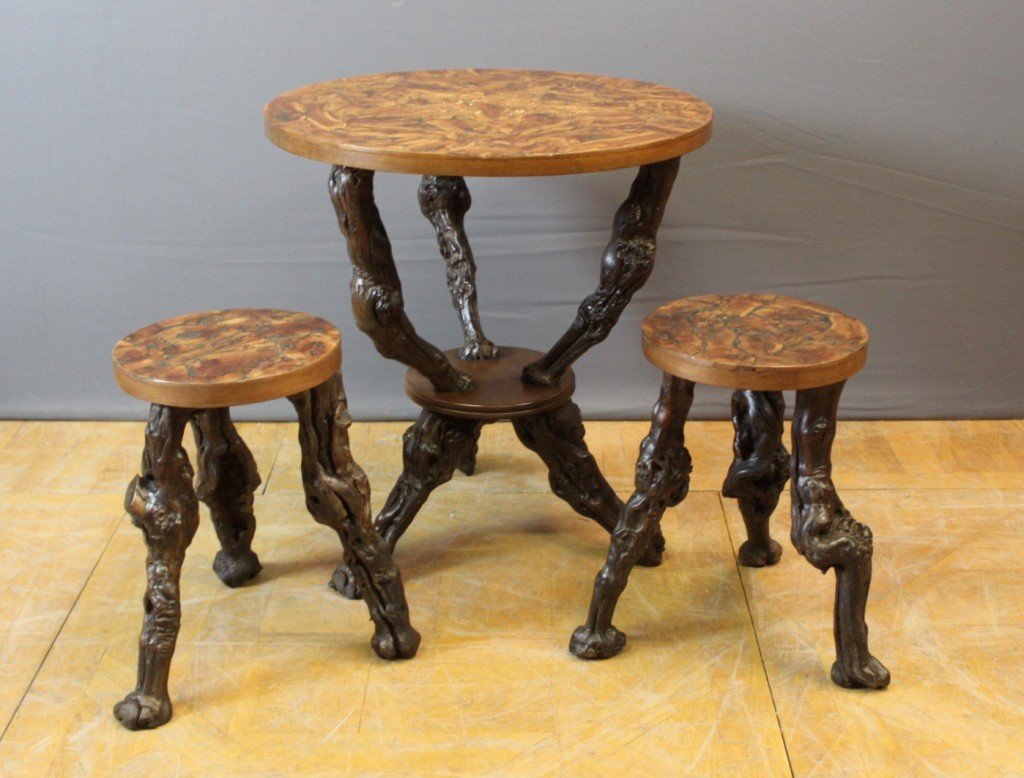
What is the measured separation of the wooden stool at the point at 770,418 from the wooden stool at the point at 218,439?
44 cm

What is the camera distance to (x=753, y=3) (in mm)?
3139

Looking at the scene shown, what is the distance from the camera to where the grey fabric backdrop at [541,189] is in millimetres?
3180

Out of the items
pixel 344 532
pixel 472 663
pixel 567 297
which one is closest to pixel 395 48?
pixel 567 297

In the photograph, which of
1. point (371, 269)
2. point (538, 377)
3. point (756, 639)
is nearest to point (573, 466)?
point (538, 377)

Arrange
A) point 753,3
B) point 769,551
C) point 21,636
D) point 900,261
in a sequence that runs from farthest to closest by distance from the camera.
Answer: point 900,261 → point 753,3 → point 769,551 → point 21,636

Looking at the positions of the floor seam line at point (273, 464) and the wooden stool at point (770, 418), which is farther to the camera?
the floor seam line at point (273, 464)

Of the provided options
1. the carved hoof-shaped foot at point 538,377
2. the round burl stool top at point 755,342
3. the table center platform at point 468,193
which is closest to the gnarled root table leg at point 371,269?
the table center platform at point 468,193

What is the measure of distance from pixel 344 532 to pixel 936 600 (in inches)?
49.6

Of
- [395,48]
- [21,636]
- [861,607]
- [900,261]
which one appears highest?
[395,48]

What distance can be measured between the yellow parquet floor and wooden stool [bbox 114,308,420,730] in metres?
0.12

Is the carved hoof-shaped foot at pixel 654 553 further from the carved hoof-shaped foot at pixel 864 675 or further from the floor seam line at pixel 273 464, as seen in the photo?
the floor seam line at pixel 273 464

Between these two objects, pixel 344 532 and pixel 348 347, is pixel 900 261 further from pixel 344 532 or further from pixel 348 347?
pixel 344 532

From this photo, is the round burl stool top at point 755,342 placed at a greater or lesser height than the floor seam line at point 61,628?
greater

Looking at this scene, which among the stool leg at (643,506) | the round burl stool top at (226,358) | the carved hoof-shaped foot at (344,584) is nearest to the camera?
the round burl stool top at (226,358)
